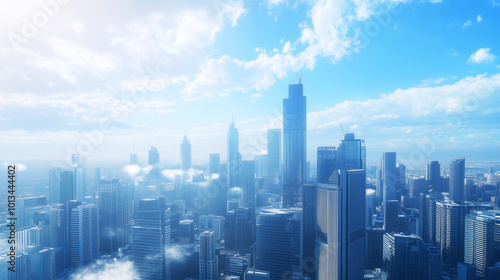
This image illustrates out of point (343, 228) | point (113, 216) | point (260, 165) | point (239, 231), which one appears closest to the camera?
point (343, 228)

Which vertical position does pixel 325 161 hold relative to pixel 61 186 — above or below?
above

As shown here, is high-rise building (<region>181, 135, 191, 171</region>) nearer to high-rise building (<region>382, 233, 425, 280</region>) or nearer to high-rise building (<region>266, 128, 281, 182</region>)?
high-rise building (<region>266, 128, 281, 182</region>)

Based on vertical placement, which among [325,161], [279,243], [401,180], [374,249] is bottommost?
[374,249]

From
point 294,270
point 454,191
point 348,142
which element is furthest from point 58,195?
point 454,191

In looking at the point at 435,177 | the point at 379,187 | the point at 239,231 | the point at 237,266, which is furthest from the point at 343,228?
the point at 435,177

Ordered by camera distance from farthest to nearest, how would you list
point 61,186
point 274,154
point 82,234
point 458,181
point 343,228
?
point 274,154, point 458,181, point 61,186, point 82,234, point 343,228

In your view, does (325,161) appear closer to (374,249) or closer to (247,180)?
(374,249)

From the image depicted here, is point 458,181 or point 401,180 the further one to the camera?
point 401,180
